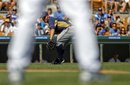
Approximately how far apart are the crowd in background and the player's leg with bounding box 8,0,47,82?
11.7 meters

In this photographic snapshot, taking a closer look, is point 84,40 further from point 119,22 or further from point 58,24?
point 119,22

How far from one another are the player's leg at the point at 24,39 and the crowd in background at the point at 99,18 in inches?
463

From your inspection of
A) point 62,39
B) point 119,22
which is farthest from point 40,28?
point 62,39

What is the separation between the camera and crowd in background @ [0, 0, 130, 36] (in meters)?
18.1

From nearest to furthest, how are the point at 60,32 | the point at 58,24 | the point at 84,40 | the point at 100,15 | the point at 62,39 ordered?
the point at 84,40, the point at 62,39, the point at 58,24, the point at 60,32, the point at 100,15

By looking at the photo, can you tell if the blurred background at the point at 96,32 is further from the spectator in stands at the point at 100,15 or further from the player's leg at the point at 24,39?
the player's leg at the point at 24,39

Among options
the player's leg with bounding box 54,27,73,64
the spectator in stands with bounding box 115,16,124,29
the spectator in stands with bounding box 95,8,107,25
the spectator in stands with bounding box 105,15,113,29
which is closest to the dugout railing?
the spectator in stands with bounding box 105,15,113,29

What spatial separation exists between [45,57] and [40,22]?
1.78 meters

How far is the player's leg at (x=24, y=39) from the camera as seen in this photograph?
201 inches

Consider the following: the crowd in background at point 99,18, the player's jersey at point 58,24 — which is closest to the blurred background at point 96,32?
the crowd in background at point 99,18

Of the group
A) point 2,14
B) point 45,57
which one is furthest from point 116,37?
point 2,14

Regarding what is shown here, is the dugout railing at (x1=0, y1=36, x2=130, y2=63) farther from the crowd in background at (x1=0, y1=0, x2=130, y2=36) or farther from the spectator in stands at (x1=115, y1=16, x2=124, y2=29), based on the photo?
the spectator in stands at (x1=115, y1=16, x2=124, y2=29)

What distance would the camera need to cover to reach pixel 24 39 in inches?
203

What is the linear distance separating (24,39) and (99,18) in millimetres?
14481
